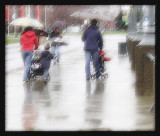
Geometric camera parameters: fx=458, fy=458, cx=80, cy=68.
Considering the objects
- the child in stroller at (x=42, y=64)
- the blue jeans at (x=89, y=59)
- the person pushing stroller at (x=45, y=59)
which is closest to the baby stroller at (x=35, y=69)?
the child in stroller at (x=42, y=64)

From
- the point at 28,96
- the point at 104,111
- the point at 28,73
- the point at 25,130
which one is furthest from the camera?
the point at 28,73

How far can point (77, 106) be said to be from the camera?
8938 millimetres

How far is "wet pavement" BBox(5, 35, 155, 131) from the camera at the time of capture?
23.4 ft

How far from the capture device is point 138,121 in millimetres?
7352

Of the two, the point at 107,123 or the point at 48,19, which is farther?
the point at 48,19

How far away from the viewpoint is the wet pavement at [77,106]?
7.13 metres

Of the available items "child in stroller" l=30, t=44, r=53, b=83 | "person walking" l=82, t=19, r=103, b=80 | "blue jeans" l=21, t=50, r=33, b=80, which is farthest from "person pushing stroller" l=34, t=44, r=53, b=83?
"person walking" l=82, t=19, r=103, b=80

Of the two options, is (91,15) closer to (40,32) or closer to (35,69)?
(40,32)

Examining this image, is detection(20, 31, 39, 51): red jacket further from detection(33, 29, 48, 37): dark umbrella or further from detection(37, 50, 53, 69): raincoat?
detection(37, 50, 53, 69): raincoat

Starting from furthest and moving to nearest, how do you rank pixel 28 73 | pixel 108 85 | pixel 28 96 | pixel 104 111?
pixel 28 73 → pixel 108 85 → pixel 28 96 → pixel 104 111

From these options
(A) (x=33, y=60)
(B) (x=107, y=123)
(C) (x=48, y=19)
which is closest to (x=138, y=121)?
(B) (x=107, y=123)
